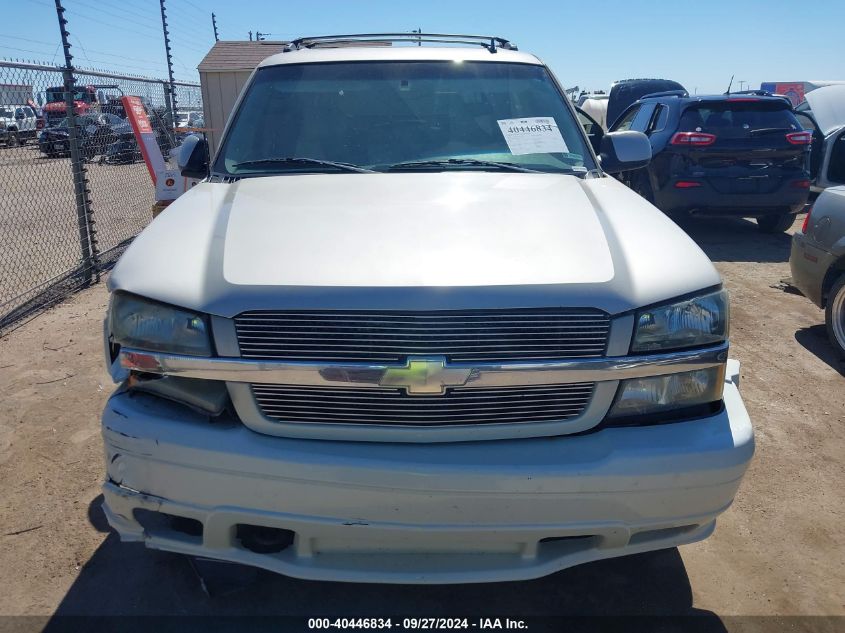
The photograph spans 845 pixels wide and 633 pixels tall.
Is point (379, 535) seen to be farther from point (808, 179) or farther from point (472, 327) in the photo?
point (808, 179)

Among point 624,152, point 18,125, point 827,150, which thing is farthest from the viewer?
point 827,150

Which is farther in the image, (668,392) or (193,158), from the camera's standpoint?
(193,158)

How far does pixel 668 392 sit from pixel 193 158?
274 centimetres

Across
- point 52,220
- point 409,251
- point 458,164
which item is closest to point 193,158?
point 458,164

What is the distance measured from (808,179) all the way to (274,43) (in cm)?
917

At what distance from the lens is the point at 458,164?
10.4ft

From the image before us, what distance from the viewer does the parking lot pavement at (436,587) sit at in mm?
2543

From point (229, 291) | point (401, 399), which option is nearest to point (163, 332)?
point (229, 291)

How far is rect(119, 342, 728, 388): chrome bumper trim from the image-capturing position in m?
2.02

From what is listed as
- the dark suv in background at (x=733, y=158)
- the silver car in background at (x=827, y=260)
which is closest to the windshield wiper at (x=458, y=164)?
the silver car in background at (x=827, y=260)

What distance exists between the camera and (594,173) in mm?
3254

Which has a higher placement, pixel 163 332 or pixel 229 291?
pixel 229 291

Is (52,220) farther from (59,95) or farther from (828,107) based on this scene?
(828,107)

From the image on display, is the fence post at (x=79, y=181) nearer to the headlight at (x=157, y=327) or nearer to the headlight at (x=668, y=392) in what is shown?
the headlight at (x=157, y=327)
